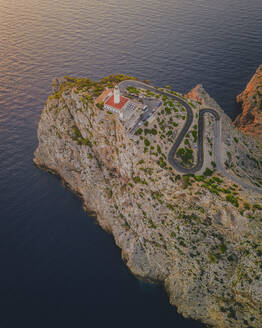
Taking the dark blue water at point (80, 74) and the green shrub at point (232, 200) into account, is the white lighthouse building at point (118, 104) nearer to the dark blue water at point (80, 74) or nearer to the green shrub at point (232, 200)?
the green shrub at point (232, 200)

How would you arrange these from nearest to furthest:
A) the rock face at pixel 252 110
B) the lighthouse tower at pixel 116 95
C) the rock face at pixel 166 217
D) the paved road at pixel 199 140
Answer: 1. the rock face at pixel 166 217
2. the paved road at pixel 199 140
3. the lighthouse tower at pixel 116 95
4. the rock face at pixel 252 110

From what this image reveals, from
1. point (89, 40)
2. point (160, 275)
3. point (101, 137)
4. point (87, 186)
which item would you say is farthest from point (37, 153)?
point (89, 40)

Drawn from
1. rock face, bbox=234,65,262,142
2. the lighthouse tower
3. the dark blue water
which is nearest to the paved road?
the lighthouse tower

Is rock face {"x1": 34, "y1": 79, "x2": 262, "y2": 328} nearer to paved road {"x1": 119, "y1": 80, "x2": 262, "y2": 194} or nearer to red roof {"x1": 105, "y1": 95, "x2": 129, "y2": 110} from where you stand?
red roof {"x1": 105, "y1": 95, "x2": 129, "y2": 110}

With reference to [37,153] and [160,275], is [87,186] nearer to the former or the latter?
[37,153]

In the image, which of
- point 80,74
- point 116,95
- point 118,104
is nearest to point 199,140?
point 118,104

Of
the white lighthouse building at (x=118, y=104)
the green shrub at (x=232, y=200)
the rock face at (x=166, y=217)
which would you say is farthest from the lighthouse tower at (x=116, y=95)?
the green shrub at (x=232, y=200)
